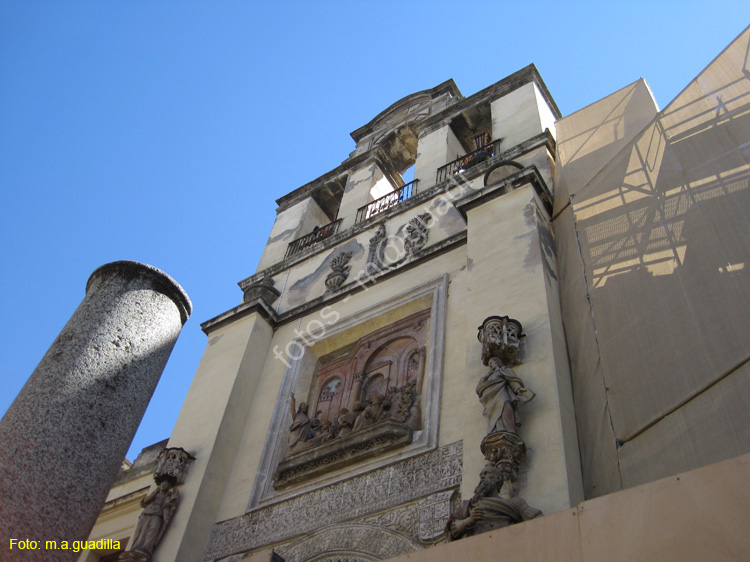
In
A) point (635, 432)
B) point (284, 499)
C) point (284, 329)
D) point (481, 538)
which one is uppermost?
point (284, 329)

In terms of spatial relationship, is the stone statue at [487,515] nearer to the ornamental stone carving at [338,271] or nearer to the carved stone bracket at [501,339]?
the carved stone bracket at [501,339]

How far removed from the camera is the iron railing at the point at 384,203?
43.2 feet

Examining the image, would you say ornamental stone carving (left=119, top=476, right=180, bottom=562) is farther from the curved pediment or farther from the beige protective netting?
the curved pediment

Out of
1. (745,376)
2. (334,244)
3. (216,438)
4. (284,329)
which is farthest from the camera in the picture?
(334,244)

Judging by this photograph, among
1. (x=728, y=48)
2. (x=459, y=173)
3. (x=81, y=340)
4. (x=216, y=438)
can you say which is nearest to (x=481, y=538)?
(x=81, y=340)

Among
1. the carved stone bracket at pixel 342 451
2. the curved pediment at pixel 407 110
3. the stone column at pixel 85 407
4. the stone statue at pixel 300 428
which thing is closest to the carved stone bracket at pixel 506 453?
the carved stone bracket at pixel 342 451

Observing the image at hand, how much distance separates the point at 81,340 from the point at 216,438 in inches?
120

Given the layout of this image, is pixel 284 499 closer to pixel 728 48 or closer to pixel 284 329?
pixel 284 329

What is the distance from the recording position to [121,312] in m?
7.39

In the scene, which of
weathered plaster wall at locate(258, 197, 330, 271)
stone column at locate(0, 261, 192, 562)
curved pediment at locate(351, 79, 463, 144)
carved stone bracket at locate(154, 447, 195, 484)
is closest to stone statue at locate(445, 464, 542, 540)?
stone column at locate(0, 261, 192, 562)

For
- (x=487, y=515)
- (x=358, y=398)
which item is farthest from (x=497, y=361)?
(x=358, y=398)

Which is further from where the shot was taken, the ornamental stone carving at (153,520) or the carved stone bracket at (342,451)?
the ornamental stone carving at (153,520)

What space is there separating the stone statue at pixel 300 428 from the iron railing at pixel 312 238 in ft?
15.8

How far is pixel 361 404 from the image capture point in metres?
9.32
